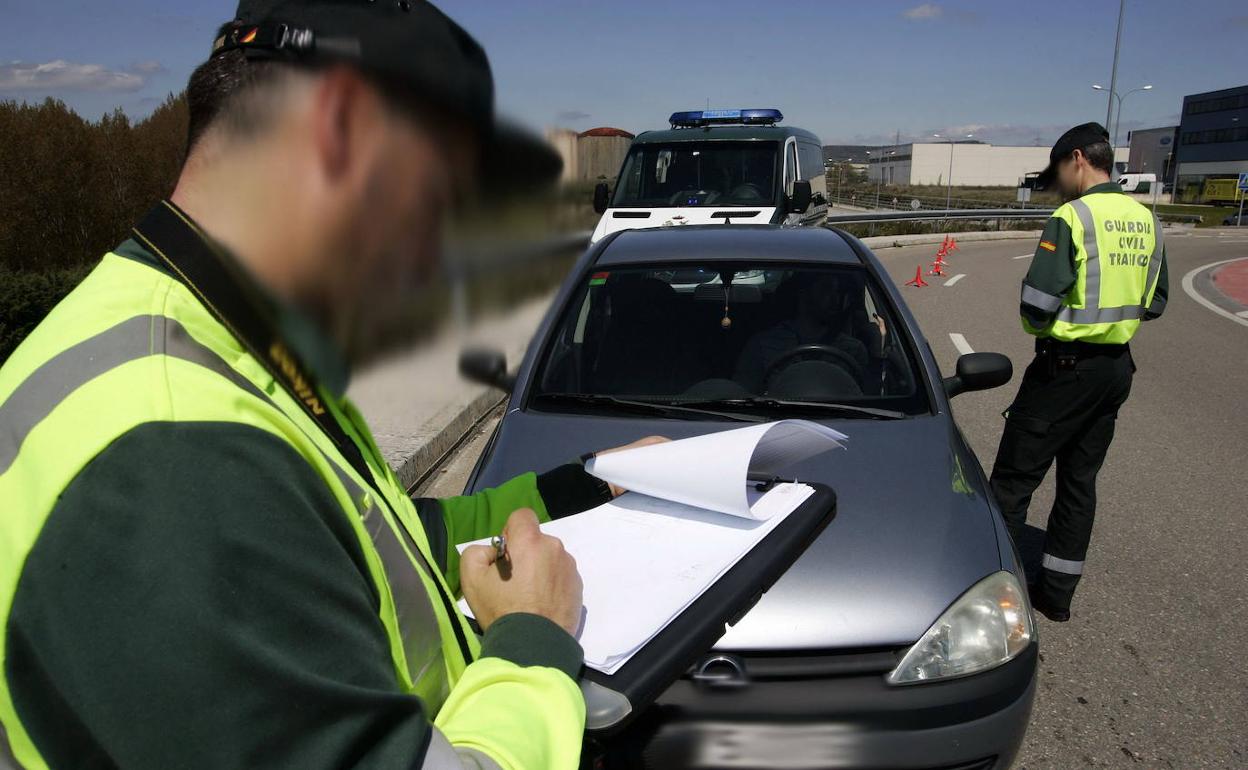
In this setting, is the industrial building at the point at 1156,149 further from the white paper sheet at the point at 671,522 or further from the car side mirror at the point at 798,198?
the white paper sheet at the point at 671,522

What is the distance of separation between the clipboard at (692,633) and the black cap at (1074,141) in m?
3.01

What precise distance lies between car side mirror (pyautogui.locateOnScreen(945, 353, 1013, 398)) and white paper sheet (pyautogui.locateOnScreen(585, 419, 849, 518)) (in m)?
1.75

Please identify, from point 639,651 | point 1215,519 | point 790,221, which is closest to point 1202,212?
point 790,221

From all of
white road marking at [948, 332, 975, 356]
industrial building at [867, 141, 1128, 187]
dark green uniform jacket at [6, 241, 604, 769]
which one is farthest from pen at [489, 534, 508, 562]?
industrial building at [867, 141, 1128, 187]

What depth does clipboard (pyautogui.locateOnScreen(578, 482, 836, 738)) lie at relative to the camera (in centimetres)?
118

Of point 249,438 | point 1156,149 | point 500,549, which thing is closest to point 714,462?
point 500,549

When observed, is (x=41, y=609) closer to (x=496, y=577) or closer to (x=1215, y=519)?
(x=496, y=577)

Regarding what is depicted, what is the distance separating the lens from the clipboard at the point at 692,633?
1.18m

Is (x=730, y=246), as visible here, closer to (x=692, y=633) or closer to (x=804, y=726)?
(x=804, y=726)

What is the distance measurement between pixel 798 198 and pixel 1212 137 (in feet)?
330

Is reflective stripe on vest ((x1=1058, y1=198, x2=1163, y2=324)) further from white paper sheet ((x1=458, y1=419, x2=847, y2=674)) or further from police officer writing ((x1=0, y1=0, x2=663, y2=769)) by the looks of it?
police officer writing ((x1=0, y1=0, x2=663, y2=769))

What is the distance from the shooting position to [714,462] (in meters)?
1.68

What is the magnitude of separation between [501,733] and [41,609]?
45 centimetres

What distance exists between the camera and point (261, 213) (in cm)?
77
